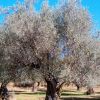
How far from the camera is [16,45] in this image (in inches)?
1014

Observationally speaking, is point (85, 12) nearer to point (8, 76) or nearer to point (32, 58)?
point (32, 58)

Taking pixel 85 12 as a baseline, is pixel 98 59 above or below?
below

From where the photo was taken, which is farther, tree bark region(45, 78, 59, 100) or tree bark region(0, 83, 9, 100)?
tree bark region(0, 83, 9, 100)

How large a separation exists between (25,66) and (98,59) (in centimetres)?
567

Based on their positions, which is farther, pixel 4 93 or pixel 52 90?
pixel 4 93

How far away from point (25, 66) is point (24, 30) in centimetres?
307

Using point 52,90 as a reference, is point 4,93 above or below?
above

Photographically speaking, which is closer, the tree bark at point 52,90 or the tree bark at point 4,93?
the tree bark at point 52,90

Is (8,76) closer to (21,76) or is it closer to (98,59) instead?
(21,76)

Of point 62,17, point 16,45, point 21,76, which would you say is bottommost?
point 21,76

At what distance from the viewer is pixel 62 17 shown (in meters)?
26.0

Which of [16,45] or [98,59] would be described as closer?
[16,45]

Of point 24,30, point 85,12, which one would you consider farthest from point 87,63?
point 24,30

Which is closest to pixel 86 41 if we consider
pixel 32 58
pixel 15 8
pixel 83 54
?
pixel 83 54
